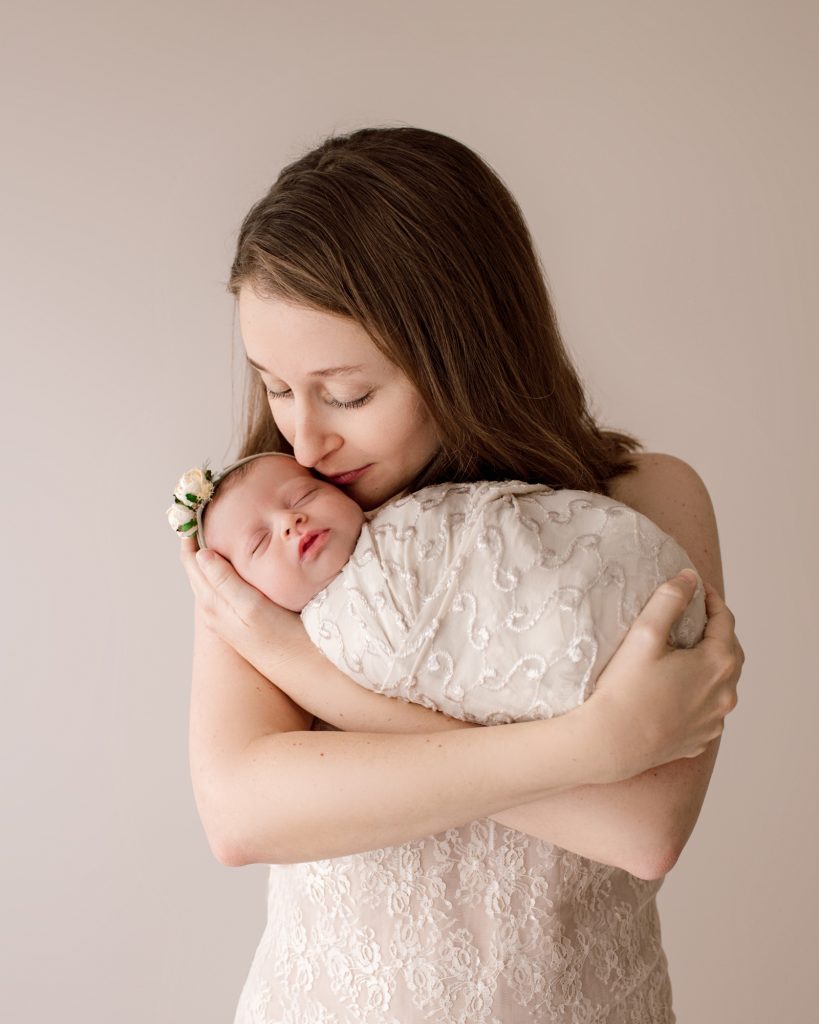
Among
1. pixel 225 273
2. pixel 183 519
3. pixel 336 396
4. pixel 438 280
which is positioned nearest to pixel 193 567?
pixel 183 519

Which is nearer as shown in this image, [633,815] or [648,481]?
[633,815]

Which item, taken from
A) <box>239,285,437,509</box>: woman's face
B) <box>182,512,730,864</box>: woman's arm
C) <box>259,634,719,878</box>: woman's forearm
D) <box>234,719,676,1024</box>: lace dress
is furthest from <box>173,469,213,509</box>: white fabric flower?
<box>234,719,676,1024</box>: lace dress

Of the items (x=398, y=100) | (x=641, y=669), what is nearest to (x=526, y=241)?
(x=641, y=669)

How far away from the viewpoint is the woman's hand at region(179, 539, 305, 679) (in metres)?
1.62

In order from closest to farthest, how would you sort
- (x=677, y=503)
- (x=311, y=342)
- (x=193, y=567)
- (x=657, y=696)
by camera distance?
(x=657, y=696) < (x=311, y=342) < (x=193, y=567) < (x=677, y=503)

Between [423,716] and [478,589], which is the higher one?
[478,589]

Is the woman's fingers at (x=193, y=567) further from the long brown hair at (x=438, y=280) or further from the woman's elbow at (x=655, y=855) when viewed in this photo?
the woman's elbow at (x=655, y=855)

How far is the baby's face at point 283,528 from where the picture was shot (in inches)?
64.2

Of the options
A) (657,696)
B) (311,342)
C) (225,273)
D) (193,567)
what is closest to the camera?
(657,696)

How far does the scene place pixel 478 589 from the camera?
1.46 meters

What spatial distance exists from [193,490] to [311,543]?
0.83 feet

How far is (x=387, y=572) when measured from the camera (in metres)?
1.53

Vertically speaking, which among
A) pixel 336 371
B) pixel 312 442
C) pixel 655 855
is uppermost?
pixel 336 371

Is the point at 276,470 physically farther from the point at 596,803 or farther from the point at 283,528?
the point at 596,803
